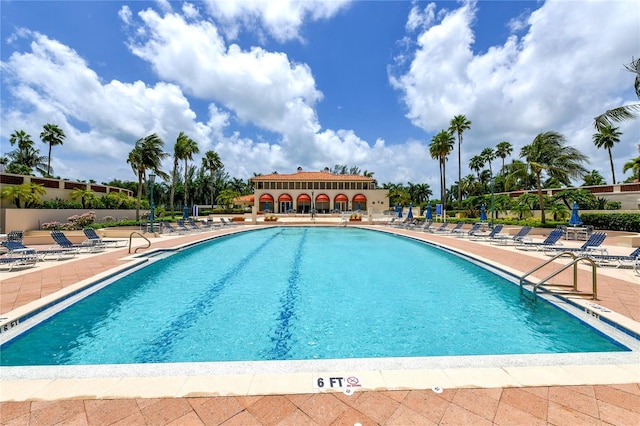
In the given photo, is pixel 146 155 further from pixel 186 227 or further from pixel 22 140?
pixel 22 140

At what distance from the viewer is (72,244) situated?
1213 centimetres

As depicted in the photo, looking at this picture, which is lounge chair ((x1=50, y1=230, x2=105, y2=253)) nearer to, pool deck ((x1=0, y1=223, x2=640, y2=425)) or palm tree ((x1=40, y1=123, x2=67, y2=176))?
pool deck ((x1=0, y1=223, x2=640, y2=425))

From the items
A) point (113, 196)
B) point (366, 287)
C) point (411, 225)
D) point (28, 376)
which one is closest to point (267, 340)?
point (28, 376)

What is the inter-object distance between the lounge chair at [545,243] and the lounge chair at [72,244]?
19.9 meters

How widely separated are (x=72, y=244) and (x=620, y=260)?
20.6 meters

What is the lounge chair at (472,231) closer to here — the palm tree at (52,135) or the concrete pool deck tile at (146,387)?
the concrete pool deck tile at (146,387)

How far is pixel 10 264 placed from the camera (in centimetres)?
951

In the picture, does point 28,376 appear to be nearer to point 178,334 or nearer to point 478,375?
point 178,334

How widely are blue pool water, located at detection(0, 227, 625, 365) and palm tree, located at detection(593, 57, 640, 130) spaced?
8417mm

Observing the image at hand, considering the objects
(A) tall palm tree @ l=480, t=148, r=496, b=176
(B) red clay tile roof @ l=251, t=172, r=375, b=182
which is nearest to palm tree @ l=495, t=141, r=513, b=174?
(A) tall palm tree @ l=480, t=148, r=496, b=176

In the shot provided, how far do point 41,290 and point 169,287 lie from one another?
2706 millimetres

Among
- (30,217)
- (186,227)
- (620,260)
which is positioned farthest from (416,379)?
(30,217)

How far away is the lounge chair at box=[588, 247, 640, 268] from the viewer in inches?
354

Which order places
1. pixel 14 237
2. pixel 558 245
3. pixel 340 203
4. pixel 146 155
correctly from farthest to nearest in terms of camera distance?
pixel 340 203
pixel 146 155
pixel 558 245
pixel 14 237
